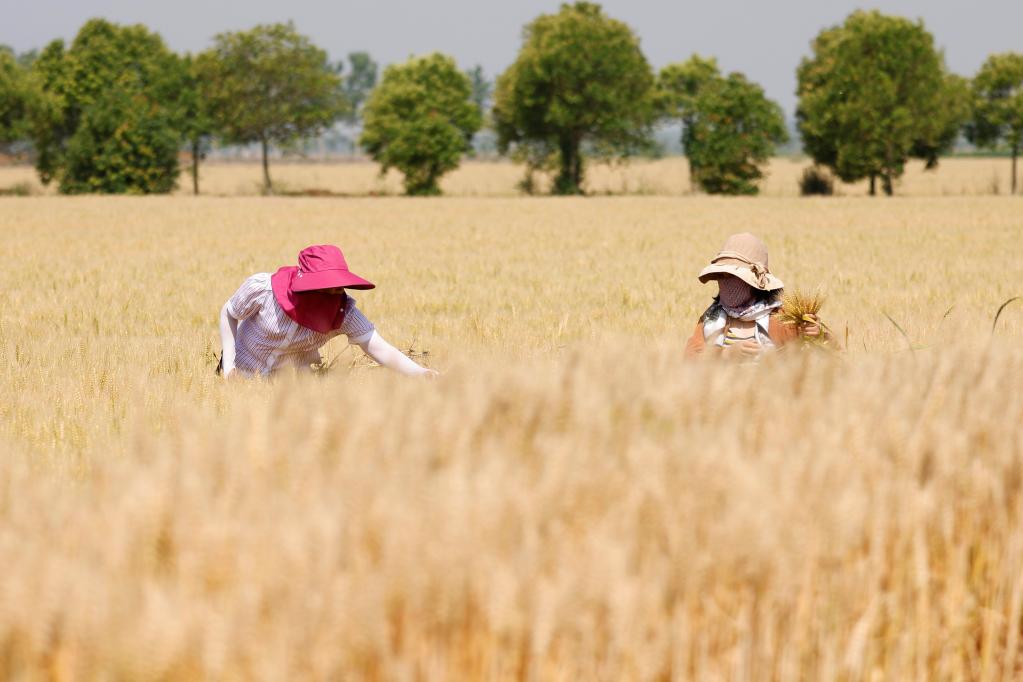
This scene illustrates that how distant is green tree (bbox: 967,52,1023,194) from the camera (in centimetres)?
4584

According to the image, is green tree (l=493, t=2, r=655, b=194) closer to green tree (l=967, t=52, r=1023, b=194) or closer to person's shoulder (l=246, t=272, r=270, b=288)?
green tree (l=967, t=52, r=1023, b=194)

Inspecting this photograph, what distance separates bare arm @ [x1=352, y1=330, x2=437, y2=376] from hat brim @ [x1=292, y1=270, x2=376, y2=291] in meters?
0.35

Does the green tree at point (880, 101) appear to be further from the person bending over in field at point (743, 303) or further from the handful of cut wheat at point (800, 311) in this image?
the handful of cut wheat at point (800, 311)

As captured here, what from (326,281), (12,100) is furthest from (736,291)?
(12,100)

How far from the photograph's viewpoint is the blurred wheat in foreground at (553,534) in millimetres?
1718

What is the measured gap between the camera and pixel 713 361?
288 cm

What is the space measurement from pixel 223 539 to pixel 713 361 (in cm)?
148

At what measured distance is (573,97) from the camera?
46.8 metres

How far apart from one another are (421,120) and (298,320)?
44958mm

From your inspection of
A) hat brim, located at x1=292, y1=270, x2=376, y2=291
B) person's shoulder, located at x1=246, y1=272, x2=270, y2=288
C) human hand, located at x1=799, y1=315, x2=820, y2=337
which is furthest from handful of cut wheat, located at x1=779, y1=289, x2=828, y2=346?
person's shoulder, located at x1=246, y1=272, x2=270, y2=288

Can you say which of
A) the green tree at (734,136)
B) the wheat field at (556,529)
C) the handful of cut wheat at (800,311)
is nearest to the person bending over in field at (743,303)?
the handful of cut wheat at (800,311)

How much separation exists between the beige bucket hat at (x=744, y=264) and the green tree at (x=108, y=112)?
1745 inches

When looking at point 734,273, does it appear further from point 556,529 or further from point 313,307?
point 556,529

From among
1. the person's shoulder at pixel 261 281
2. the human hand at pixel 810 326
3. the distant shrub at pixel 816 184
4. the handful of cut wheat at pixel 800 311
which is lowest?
the human hand at pixel 810 326
